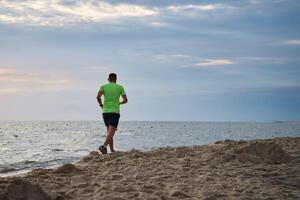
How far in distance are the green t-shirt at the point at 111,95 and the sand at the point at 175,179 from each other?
3156 millimetres

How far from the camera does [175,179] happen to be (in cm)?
665

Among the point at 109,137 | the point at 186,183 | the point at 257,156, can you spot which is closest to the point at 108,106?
the point at 109,137

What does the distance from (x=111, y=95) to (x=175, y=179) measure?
5.42 m

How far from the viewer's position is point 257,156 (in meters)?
8.52

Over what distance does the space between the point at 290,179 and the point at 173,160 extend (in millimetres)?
2475

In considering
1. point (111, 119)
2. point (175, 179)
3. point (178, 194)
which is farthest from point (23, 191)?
point (111, 119)

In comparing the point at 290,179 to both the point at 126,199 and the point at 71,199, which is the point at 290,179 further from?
the point at 71,199

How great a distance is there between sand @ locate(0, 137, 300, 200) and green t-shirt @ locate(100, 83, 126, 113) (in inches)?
124

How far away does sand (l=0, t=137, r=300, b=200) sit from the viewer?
5.75 metres

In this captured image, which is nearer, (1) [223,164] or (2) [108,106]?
(1) [223,164]

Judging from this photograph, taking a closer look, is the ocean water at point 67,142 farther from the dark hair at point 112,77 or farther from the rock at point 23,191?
A: the rock at point 23,191

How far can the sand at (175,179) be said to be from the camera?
18.9 ft

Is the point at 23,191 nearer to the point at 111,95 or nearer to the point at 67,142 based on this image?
the point at 111,95

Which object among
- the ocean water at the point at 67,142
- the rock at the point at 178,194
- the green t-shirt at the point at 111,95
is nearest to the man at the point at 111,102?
the green t-shirt at the point at 111,95
